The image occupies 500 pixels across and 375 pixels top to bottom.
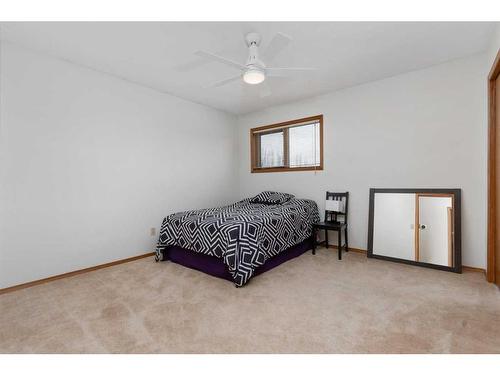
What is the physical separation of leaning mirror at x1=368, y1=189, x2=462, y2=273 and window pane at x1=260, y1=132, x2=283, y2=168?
1.76 meters

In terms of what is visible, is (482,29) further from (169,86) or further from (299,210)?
(169,86)

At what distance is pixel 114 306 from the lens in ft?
6.70

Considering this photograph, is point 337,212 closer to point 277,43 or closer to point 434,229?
point 434,229

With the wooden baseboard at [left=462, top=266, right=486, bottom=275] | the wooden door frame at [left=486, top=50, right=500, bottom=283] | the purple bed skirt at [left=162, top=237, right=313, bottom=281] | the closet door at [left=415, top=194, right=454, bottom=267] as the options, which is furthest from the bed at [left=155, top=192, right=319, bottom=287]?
the wooden door frame at [left=486, top=50, right=500, bottom=283]

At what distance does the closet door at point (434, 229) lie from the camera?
2.79 metres

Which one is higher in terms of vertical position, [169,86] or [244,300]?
[169,86]

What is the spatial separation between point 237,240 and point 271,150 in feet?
8.33

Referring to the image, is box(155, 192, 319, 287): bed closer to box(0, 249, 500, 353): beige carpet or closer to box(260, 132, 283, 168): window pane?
box(0, 249, 500, 353): beige carpet

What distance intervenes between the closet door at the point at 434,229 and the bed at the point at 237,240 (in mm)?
1358

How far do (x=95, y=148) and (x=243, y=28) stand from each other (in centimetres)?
221

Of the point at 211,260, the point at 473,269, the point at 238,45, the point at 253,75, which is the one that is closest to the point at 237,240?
the point at 211,260

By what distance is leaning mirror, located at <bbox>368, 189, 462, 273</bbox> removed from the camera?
2.77m

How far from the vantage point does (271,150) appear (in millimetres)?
4617
